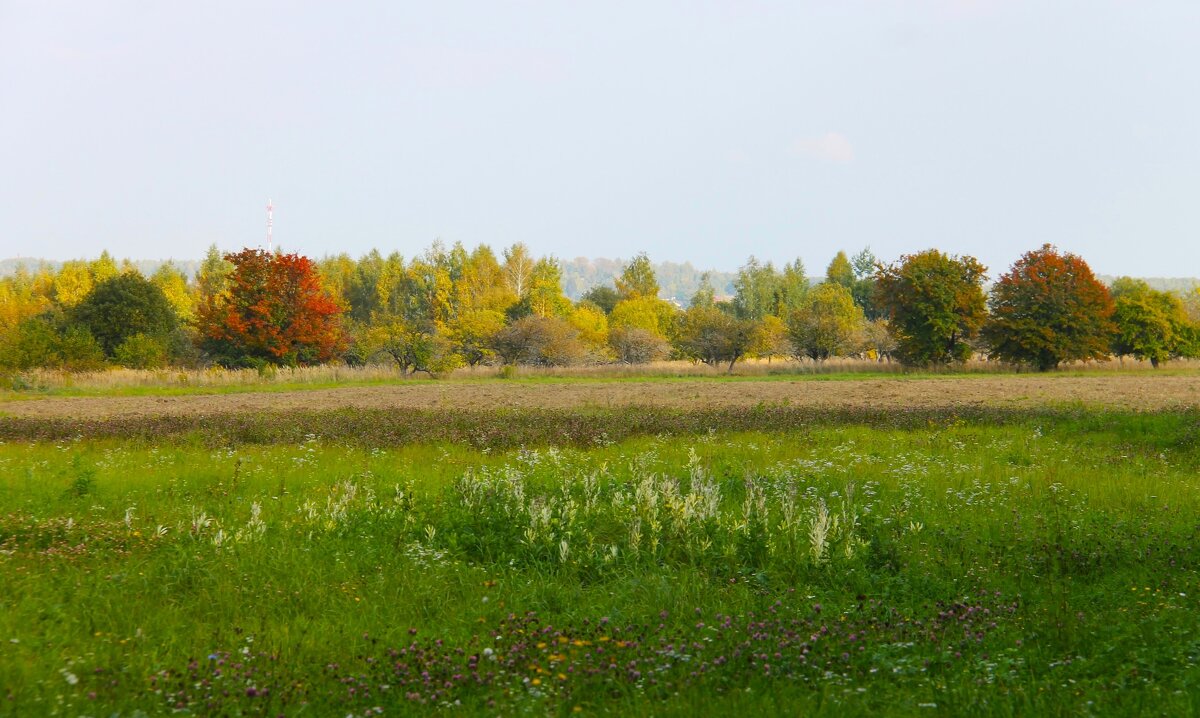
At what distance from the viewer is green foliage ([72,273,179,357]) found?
2174 inches

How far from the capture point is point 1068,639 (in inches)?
219

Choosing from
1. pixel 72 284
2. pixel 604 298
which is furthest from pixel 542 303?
pixel 72 284

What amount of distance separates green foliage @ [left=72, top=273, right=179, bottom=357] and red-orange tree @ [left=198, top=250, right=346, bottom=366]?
10.1 metres

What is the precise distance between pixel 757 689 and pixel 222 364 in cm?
4912

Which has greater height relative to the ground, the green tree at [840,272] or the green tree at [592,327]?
the green tree at [840,272]

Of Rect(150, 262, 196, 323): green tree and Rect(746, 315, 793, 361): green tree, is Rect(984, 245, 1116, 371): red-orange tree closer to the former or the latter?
Rect(746, 315, 793, 361): green tree

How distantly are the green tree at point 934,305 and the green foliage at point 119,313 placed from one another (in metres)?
52.0

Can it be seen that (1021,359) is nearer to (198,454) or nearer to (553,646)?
(198,454)

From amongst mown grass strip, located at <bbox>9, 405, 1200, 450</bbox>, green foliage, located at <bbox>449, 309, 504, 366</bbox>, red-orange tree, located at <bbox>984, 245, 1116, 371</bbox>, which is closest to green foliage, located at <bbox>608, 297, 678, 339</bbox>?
green foliage, located at <bbox>449, 309, 504, 366</bbox>

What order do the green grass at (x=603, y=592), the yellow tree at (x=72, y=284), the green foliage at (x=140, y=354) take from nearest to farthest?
the green grass at (x=603, y=592)
the green foliage at (x=140, y=354)
the yellow tree at (x=72, y=284)

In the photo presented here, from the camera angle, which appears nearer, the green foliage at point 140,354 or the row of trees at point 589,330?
the row of trees at point 589,330

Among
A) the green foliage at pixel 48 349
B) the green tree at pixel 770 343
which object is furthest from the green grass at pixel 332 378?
the green foliage at pixel 48 349

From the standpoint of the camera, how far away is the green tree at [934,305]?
5772 centimetres

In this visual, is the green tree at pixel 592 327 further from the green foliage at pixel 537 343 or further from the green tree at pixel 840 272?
the green tree at pixel 840 272
